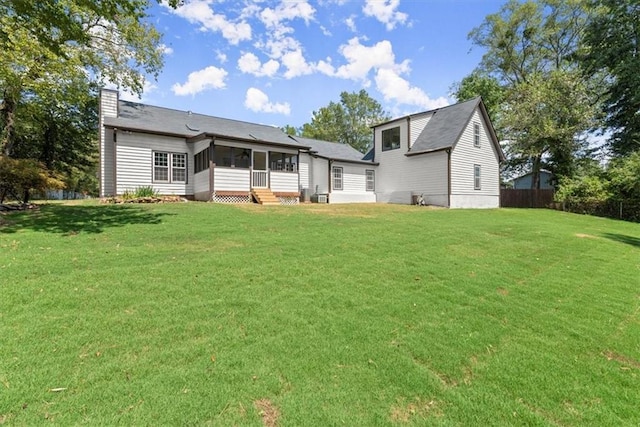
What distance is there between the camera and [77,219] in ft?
31.6

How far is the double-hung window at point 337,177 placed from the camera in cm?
2355

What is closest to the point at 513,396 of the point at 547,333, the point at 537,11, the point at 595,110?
the point at 547,333

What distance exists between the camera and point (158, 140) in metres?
17.2

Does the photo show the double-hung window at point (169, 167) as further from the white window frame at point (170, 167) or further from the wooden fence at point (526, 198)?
the wooden fence at point (526, 198)

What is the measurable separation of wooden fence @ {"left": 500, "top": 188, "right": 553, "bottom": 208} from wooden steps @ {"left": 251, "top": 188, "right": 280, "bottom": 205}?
64.0ft

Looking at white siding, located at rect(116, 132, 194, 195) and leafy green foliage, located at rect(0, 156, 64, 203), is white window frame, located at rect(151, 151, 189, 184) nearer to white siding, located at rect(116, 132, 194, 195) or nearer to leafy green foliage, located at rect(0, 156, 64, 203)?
white siding, located at rect(116, 132, 194, 195)

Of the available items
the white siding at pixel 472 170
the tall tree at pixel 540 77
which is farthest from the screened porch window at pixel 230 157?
the tall tree at pixel 540 77

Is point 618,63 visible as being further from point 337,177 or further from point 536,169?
point 337,177

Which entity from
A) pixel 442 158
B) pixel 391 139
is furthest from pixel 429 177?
pixel 391 139

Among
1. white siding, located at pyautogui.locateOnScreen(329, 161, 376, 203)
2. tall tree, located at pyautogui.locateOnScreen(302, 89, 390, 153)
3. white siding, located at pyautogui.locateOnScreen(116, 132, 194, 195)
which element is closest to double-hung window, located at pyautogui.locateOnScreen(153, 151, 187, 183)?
white siding, located at pyautogui.locateOnScreen(116, 132, 194, 195)

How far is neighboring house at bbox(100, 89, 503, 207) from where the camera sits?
16.8m

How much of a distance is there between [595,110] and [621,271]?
84.8 feet

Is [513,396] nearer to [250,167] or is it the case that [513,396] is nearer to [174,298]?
[174,298]

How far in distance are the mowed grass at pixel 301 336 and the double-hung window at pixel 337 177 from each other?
1624 centimetres
